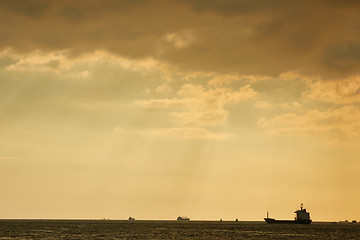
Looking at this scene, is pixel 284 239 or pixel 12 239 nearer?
pixel 12 239

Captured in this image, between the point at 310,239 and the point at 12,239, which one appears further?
the point at 310,239

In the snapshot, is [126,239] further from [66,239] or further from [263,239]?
[263,239]

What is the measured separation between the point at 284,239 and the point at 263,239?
5.74 metres

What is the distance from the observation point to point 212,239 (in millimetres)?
127125

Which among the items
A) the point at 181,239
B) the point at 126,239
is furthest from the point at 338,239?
the point at 126,239

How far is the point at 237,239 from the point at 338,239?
93.3 ft

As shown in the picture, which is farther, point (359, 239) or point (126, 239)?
point (359, 239)

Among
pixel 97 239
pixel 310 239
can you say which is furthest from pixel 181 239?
pixel 310 239

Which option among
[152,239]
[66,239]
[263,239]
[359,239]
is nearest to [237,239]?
[263,239]

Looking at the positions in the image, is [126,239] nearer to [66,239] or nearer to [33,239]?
[66,239]

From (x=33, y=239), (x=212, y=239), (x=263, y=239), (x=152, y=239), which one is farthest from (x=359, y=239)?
(x=33, y=239)

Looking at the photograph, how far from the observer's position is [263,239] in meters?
130

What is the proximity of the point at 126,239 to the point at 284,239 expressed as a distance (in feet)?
135

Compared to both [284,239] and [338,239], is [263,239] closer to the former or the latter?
[284,239]
